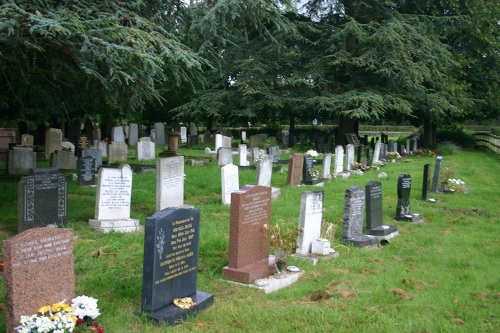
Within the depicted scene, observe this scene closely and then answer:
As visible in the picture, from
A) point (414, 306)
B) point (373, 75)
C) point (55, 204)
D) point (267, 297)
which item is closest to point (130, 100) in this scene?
point (55, 204)

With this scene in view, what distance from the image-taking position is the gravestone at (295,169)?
15.4m

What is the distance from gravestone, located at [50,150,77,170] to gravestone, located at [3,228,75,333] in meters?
12.3

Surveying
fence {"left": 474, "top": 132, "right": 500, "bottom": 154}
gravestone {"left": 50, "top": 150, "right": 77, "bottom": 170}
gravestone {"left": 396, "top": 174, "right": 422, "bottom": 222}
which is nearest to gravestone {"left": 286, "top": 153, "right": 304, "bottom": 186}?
gravestone {"left": 396, "top": 174, "right": 422, "bottom": 222}

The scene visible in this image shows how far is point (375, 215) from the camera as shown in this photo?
33.5 feet

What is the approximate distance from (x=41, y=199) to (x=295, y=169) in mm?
7905

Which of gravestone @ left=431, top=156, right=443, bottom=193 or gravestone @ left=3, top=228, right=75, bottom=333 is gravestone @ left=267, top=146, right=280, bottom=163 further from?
gravestone @ left=3, top=228, right=75, bottom=333

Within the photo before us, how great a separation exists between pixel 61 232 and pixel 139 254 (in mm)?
2657

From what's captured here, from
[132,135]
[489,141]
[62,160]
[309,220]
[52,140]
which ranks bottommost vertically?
[309,220]

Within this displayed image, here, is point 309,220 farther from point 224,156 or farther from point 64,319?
point 224,156

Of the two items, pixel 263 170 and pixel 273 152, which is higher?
pixel 273 152

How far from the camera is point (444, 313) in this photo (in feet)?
19.8

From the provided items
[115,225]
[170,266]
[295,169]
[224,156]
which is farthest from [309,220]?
[224,156]

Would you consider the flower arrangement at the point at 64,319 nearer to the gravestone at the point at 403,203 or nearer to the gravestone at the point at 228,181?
the gravestone at the point at 228,181

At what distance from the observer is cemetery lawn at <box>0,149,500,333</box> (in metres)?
5.73
